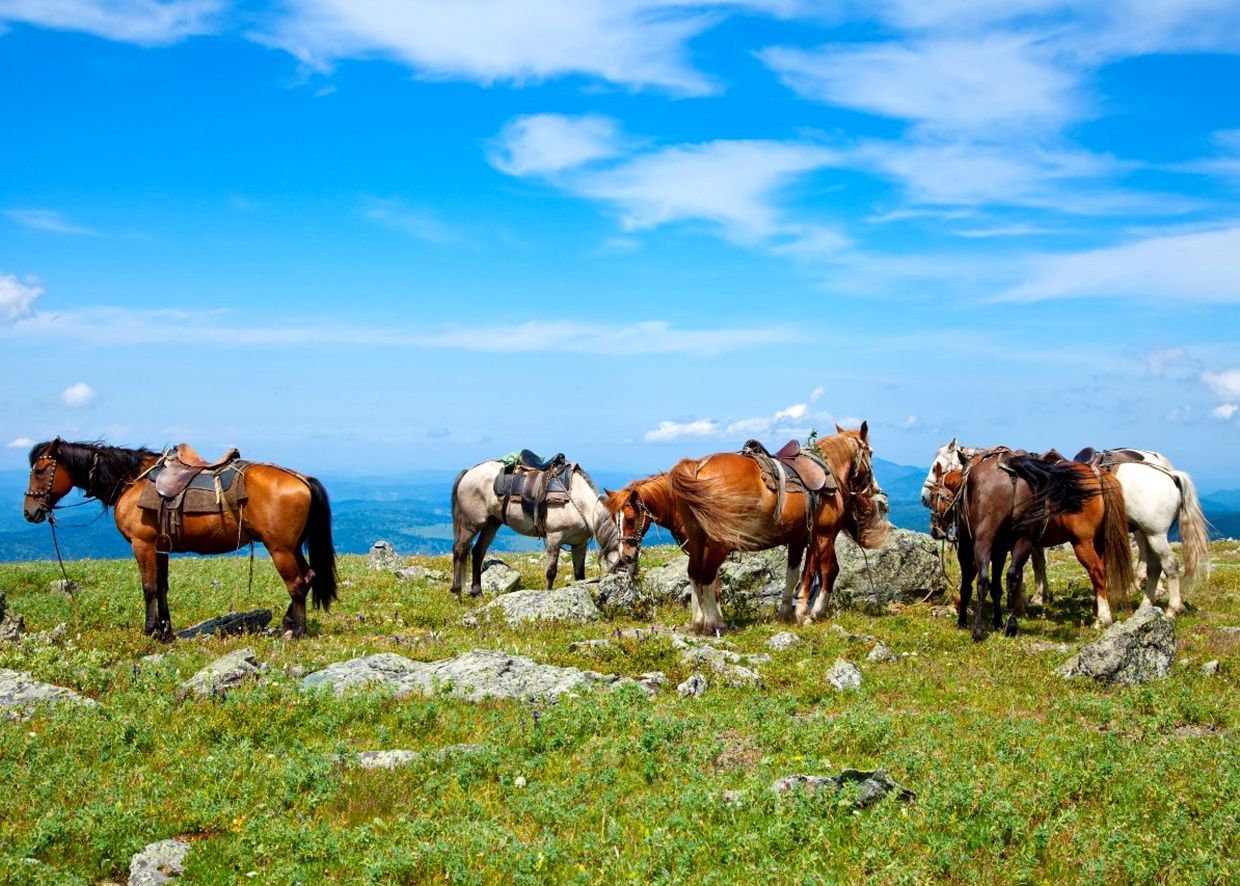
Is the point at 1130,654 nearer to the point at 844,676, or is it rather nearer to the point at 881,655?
the point at 881,655

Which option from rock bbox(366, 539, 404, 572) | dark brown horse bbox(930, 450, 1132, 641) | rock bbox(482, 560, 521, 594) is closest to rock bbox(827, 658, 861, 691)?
dark brown horse bbox(930, 450, 1132, 641)

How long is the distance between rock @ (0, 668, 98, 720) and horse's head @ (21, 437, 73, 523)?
522cm

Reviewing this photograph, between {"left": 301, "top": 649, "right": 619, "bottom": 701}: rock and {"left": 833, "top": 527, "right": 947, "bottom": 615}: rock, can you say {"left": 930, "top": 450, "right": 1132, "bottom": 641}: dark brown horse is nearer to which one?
{"left": 833, "top": 527, "right": 947, "bottom": 615}: rock

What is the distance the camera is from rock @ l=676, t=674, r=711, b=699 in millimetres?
10938

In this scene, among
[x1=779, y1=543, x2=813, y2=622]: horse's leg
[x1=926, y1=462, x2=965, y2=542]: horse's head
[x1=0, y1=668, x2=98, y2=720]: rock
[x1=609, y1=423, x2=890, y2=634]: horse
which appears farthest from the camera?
[x1=926, y1=462, x2=965, y2=542]: horse's head

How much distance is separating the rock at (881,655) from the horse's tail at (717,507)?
278 cm

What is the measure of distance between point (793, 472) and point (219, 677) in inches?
387

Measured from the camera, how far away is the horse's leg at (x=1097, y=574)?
Answer: 52.2 ft

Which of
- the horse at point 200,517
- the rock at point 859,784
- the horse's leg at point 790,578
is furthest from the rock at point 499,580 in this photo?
the rock at point 859,784

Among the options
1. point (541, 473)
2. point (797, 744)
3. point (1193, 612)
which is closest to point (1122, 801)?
point (797, 744)

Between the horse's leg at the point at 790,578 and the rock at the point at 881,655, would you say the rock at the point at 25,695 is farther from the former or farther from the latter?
the horse's leg at the point at 790,578

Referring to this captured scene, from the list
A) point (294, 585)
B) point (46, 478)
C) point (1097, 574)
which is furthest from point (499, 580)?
point (1097, 574)

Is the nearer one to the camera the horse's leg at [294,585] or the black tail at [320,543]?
the horse's leg at [294,585]

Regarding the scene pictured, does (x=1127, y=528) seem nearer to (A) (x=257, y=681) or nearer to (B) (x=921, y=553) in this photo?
(B) (x=921, y=553)
